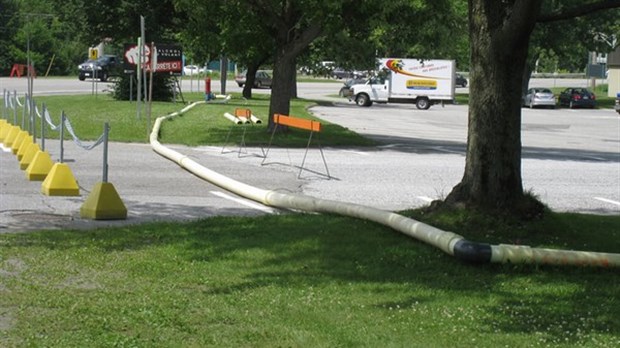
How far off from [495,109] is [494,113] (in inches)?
1.6

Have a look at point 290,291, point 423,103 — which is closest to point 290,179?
point 290,291

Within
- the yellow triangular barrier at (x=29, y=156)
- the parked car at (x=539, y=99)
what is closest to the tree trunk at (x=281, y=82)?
the yellow triangular barrier at (x=29, y=156)

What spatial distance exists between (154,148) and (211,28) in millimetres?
5599


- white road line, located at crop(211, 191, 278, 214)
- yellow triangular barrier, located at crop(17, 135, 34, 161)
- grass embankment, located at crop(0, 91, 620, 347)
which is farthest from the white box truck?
grass embankment, located at crop(0, 91, 620, 347)

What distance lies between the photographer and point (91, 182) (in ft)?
53.4

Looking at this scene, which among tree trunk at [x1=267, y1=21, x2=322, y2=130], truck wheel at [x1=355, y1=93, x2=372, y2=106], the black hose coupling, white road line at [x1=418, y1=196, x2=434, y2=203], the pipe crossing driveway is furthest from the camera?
truck wheel at [x1=355, y1=93, x2=372, y2=106]

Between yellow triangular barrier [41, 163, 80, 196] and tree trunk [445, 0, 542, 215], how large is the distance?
20.3ft

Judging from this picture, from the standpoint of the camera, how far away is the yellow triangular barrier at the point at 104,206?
12.2 metres

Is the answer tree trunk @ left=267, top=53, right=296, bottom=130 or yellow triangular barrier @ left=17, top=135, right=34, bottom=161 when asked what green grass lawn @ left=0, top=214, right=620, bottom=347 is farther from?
tree trunk @ left=267, top=53, right=296, bottom=130

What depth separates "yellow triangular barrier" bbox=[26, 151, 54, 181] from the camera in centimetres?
1582

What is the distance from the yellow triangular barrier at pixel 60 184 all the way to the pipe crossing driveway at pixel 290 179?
15cm

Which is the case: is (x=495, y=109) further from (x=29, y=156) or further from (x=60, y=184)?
(x=29, y=156)

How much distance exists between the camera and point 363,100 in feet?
200

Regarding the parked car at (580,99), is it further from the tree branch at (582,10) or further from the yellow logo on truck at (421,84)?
the tree branch at (582,10)
